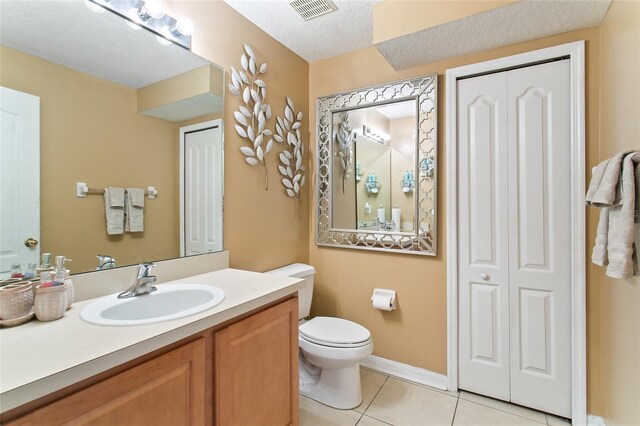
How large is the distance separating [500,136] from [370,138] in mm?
870

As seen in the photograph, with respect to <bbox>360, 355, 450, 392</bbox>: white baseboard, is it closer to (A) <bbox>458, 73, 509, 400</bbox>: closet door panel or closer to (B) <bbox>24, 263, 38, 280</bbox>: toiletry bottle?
(A) <bbox>458, 73, 509, 400</bbox>: closet door panel

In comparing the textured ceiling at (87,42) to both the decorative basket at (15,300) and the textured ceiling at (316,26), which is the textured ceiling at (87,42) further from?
the decorative basket at (15,300)

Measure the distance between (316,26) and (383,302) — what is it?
6.59 feet

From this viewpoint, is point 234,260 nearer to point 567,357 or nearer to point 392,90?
point 392,90

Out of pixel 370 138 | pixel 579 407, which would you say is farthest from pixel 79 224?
pixel 579 407

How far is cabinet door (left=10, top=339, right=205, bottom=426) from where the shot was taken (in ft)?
2.27

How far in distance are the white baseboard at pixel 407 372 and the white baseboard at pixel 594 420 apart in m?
0.73

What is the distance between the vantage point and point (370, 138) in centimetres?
227

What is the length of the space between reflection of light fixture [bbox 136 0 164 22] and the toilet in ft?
6.26

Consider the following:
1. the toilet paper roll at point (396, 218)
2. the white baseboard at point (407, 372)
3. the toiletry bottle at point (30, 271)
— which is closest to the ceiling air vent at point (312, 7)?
the toilet paper roll at point (396, 218)

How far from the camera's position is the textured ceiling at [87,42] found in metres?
1.08

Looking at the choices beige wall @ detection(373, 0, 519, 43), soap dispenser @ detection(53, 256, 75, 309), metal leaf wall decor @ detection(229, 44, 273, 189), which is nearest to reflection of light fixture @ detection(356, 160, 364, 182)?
metal leaf wall decor @ detection(229, 44, 273, 189)

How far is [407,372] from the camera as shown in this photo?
2.10 metres

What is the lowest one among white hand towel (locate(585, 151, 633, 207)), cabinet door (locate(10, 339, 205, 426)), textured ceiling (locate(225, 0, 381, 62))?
cabinet door (locate(10, 339, 205, 426))
